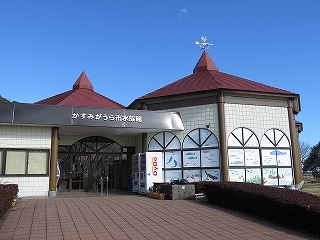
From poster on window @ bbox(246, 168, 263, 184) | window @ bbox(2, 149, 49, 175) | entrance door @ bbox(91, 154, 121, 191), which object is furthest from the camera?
entrance door @ bbox(91, 154, 121, 191)

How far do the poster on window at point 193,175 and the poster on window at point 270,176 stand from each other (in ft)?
11.0

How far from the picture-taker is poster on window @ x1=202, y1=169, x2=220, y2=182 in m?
14.9

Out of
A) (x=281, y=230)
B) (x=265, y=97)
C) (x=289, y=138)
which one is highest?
(x=265, y=97)

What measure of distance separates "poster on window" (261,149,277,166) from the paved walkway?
6153mm

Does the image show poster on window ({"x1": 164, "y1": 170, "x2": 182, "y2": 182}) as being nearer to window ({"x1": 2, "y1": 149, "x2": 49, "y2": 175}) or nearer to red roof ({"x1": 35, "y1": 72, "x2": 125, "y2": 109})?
window ({"x1": 2, "y1": 149, "x2": 49, "y2": 175})

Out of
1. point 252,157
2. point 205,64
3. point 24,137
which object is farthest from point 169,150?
point 205,64

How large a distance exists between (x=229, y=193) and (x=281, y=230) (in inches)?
115

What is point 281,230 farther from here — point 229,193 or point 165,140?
point 165,140

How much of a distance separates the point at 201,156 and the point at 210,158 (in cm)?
47

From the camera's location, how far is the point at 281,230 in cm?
730

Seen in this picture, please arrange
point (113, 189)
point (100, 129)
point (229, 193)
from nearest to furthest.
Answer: point (229, 193), point (100, 129), point (113, 189)

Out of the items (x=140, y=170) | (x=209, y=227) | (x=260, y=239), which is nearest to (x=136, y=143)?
(x=140, y=170)

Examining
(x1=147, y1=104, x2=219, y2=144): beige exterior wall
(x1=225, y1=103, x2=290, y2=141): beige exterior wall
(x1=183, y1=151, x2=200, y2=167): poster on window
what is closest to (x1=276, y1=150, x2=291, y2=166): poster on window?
(x1=225, y1=103, x2=290, y2=141): beige exterior wall

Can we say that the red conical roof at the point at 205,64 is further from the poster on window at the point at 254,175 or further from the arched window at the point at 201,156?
the poster on window at the point at 254,175
